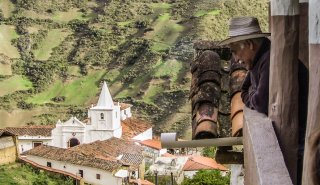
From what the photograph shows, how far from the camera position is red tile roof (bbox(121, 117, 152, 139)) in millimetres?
42750

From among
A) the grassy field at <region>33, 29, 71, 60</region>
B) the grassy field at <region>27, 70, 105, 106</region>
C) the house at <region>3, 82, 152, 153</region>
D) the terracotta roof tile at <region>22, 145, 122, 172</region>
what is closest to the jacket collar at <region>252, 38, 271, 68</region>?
the terracotta roof tile at <region>22, 145, 122, 172</region>

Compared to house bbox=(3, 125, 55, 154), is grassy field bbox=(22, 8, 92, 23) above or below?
above

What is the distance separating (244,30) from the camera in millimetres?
3533

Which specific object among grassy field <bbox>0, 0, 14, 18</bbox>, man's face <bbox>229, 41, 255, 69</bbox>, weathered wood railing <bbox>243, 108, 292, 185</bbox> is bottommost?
weathered wood railing <bbox>243, 108, 292, 185</bbox>

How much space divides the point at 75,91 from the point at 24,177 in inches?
1784

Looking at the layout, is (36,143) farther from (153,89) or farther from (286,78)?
(286,78)

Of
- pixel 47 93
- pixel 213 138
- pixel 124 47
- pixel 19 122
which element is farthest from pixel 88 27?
pixel 213 138

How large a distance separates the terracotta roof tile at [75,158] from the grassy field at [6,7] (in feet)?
195

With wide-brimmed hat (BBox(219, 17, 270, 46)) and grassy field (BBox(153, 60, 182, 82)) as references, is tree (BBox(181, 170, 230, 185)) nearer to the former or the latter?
wide-brimmed hat (BBox(219, 17, 270, 46))

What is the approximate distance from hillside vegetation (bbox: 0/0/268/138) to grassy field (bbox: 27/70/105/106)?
12cm

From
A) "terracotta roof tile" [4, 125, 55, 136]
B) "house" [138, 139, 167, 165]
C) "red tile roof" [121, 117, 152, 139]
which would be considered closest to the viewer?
"house" [138, 139, 167, 165]

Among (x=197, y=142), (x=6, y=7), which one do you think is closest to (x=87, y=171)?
(x=197, y=142)

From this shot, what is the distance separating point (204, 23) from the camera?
7431 cm

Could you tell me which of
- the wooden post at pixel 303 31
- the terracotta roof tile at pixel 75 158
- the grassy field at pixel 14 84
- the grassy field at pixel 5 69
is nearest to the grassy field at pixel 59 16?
the grassy field at pixel 5 69
